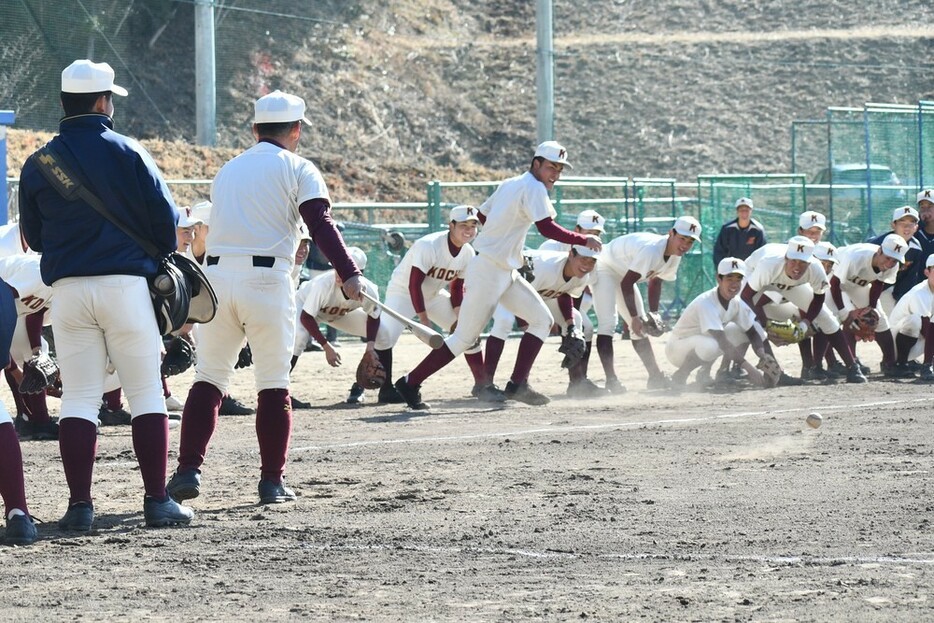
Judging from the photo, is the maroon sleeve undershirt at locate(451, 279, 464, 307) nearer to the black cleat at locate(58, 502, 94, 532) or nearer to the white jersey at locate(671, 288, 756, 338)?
the white jersey at locate(671, 288, 756, 338)

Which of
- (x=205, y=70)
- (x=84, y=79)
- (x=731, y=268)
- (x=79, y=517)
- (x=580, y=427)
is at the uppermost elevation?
(x=205, y=70)

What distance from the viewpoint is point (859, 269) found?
16781mm

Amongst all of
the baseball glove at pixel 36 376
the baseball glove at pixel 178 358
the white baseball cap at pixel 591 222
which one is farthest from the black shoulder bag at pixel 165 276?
the white baseball cap at pixel 591 222

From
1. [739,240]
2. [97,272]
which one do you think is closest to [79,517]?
[97,272]

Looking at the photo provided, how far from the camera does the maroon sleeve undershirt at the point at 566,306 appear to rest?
15.0m

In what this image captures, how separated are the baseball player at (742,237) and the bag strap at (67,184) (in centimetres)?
1360

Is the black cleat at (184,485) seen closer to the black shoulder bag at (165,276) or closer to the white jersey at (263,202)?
the black shoulder bag at (165,276)

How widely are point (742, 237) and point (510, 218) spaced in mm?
7272

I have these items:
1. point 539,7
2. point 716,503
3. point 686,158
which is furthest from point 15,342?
point 686,158

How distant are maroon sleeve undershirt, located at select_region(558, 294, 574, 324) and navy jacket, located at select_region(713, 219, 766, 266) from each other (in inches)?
214

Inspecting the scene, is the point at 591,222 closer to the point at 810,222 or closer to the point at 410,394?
the point at 810,222

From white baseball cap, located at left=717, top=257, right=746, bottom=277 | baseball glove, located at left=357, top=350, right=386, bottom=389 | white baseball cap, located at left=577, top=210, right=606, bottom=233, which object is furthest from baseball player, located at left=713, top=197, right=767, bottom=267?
baseball glove, located at left=357, top=350, right=386, bottom=389

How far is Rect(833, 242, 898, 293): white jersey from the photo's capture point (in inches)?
656

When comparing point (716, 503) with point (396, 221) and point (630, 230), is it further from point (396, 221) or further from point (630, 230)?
point (396, 221)
